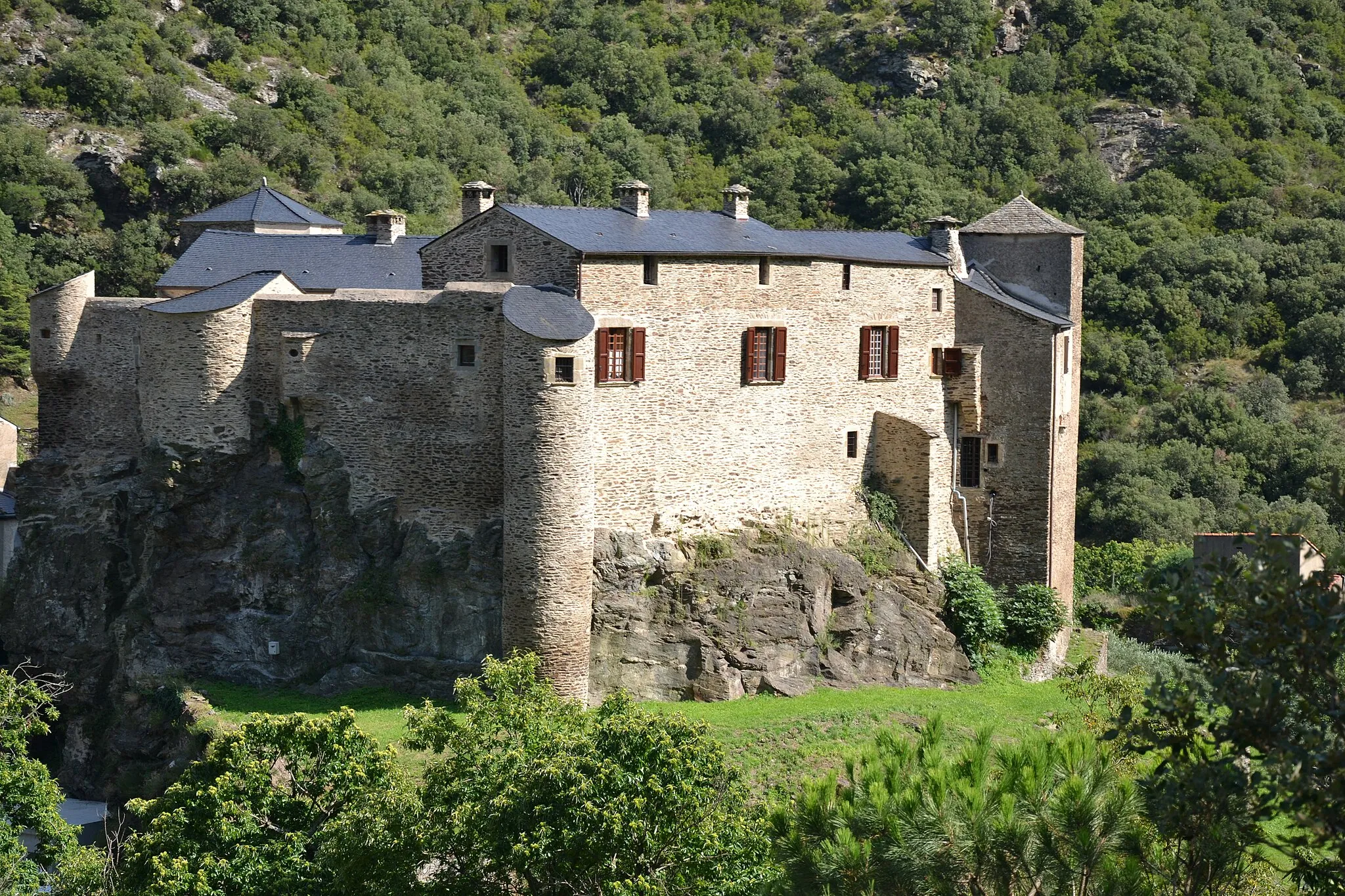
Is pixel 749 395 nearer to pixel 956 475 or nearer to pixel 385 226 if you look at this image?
pixel 956 475

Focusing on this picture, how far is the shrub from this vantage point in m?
37.1

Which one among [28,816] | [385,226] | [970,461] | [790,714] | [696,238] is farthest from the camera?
[385,226]

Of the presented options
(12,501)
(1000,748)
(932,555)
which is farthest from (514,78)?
(1000,748)

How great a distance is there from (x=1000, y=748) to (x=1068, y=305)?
64.0 feet

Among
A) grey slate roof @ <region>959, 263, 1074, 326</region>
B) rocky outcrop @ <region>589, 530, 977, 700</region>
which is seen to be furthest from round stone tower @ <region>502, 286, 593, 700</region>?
grey slate roof @ <region>959, 263, 1074, 326</region>

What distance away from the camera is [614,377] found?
107 ft

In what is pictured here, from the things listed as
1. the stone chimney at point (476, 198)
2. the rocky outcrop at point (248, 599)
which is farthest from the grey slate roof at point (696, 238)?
the rocky outcrop at point (248, 599)

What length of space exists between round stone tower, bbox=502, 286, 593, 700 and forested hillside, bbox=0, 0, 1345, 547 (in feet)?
104

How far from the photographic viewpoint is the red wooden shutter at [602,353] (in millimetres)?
32366

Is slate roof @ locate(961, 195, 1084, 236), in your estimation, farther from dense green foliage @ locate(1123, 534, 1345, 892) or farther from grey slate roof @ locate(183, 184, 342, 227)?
dense green foliage @ locate(1123, 534, 1345, 892)

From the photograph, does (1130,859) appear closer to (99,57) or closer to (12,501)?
(12,501)

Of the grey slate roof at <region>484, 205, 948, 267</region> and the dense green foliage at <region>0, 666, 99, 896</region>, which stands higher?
the grey slate roof at <region>484, 205, 948, 267</region>

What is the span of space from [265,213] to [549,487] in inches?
696

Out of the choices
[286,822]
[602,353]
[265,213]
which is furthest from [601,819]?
[265,213]
